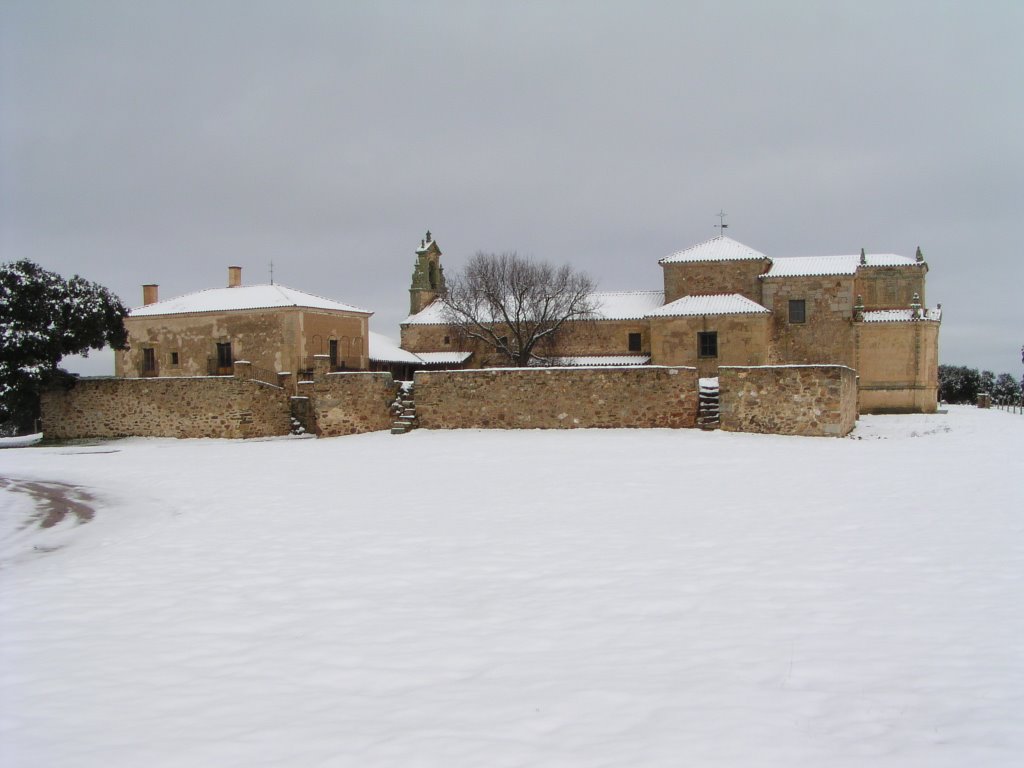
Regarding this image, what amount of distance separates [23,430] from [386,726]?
2231 inches

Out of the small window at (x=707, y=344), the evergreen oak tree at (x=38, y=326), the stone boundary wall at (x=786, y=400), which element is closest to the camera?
the stone boundary wall at (x=786, y=400)

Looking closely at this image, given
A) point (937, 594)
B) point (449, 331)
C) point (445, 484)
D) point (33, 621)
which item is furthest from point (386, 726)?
point (449, 331)

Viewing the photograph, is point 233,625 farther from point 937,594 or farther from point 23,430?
point 23,430

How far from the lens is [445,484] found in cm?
1270

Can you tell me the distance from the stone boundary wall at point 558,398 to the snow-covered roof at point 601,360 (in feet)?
55.8

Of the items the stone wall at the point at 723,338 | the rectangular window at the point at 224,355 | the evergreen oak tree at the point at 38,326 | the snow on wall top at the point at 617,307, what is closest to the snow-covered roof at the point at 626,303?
the snow on wall top at the point at 617,307

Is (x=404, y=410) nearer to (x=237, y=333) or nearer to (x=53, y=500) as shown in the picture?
(x=53, y=500)

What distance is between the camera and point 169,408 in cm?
2605

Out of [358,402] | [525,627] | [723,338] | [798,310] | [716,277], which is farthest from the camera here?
[716,277]

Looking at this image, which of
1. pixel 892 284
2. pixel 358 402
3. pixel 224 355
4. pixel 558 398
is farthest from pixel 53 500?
pixel 892 284

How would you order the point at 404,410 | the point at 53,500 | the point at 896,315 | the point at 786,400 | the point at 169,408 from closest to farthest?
the point at 53,500 < the point at 786,400 < the point at 404,410 < the point at 169,408 < the point at 896,315

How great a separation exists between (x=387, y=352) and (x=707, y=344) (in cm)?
1489

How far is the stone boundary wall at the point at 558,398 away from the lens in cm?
1980

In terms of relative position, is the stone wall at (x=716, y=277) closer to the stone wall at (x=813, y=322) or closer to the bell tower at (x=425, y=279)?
the stone wall at (x=813, y=322)
